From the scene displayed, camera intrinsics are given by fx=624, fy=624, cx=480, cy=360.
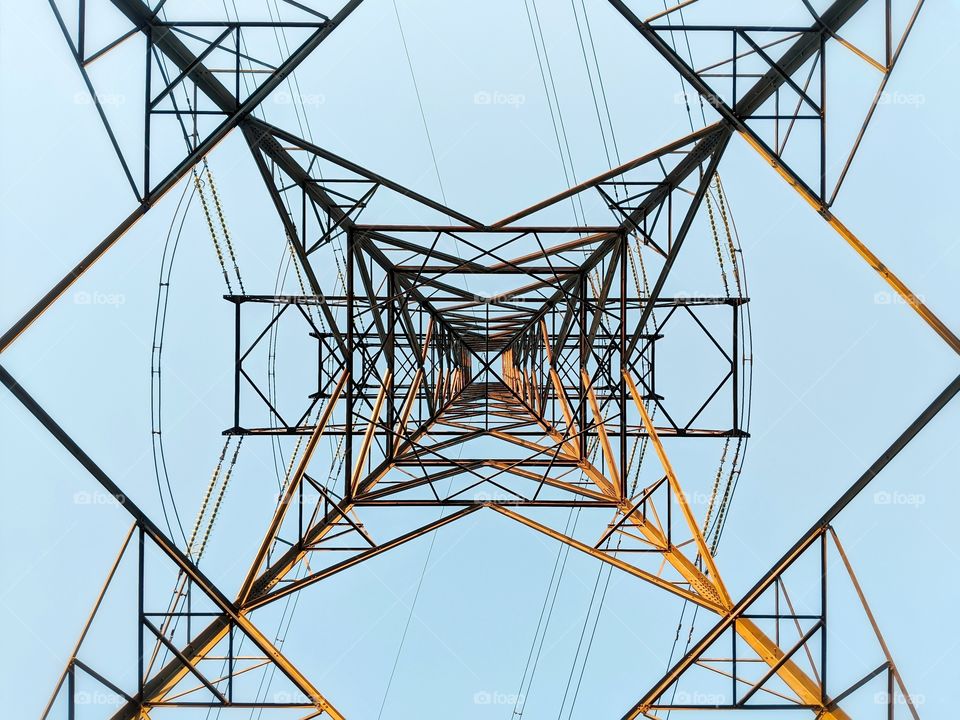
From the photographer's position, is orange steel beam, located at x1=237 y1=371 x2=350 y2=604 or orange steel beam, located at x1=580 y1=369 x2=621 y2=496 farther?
orange steel beam, located at x1=580 y1=369 x2=621 y2=496

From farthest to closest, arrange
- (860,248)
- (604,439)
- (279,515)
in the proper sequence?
1. (604,439)
2. (279,515)
3. (860,248)

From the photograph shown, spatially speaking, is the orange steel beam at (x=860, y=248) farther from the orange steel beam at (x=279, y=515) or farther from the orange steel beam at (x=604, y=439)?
the orange steel beam at (x=279, y=515)

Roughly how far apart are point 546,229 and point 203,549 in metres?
7.86

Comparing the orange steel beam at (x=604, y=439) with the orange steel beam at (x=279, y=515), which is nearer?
the orange steel beam at (x=279, y=515)

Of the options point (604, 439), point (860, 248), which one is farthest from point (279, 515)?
point (860, 248)

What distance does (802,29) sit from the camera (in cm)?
780

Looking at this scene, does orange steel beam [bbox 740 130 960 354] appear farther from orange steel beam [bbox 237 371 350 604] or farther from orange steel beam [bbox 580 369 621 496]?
orange steel beam [bbox 237 371 350 604]

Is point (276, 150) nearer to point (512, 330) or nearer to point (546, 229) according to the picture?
point (546, 229)

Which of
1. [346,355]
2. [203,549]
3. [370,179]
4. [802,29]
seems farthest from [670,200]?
[203,549]

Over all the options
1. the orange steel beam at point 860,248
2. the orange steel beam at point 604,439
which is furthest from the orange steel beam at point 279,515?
the orange steel beam at point 860,248

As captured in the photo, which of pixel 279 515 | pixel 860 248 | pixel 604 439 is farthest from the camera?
pixel 604 439

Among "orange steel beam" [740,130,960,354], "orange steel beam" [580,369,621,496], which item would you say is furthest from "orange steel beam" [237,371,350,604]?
"orange steel beam" [740,130,960,354]

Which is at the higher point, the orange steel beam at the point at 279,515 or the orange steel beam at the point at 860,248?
the orange steel beam at the point at 860,248

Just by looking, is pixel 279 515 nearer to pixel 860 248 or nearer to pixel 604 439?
pixel 604 439
